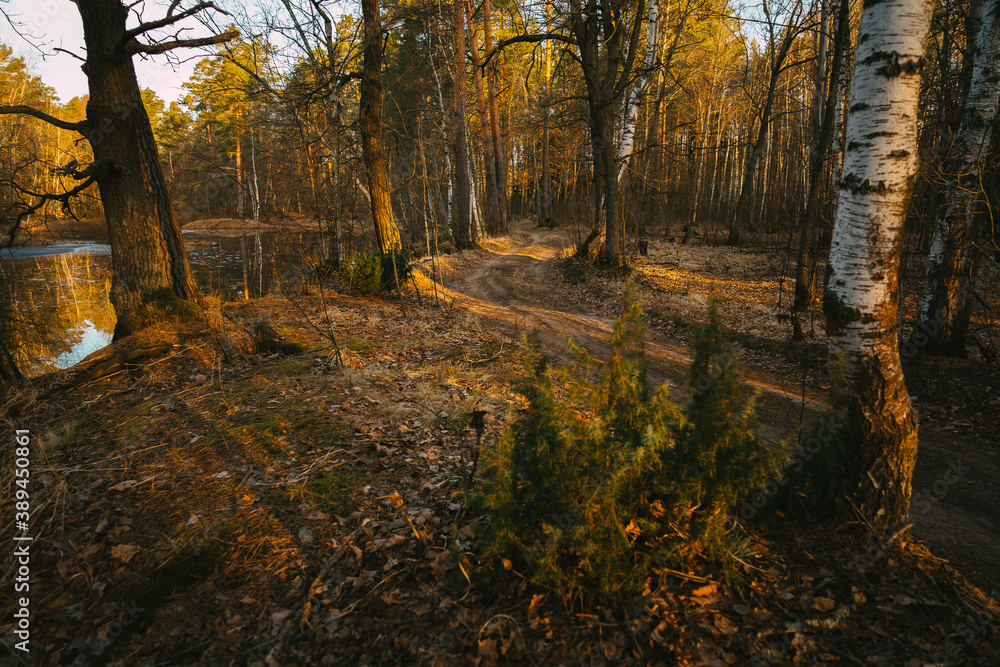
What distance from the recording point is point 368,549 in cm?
312

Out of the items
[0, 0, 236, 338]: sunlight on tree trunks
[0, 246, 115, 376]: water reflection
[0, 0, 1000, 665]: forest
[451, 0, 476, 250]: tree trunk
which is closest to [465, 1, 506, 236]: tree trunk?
[451, 0, 476, 250]: tree trunk

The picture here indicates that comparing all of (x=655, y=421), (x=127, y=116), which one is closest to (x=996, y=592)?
(x=655, y=421)

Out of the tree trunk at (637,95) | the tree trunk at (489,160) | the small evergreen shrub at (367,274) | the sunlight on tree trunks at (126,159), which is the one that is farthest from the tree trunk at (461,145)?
the sunlight on tree trunks at (126,159)

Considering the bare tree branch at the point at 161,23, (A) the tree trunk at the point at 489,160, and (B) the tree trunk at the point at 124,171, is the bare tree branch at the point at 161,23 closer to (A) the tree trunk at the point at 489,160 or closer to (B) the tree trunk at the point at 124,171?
(B) the tree trunk at the point at 124,171

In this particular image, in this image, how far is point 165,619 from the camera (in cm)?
267

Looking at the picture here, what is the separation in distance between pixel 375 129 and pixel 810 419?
32.4 ft

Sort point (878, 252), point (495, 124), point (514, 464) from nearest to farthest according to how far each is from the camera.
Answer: point (514, 464) → point (878, 252) → point (495, 124)

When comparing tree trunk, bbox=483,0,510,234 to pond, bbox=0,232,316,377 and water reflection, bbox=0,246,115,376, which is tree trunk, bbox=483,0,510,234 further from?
water reflection, bbox=0,246,115,376

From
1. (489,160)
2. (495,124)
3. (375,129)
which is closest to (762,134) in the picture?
(489,160)

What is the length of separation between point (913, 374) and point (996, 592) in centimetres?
514

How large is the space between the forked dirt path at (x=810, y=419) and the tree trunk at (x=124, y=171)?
5.55 m

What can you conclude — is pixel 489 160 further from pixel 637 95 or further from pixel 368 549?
pixel 368 549

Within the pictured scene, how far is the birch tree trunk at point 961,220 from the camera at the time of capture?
19.4ft

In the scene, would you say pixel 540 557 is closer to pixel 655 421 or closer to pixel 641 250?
pixel 655 421
